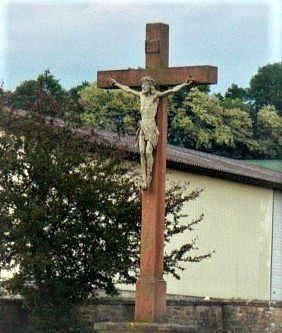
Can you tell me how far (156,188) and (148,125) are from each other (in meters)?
0.97

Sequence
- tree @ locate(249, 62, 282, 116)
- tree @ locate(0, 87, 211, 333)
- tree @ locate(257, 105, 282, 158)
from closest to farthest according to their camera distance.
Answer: tree @ locate(0, 87, 211, 333), tree @ locate(257, 105, 282, 158), tree @ locate(249, 62, 282, 116)

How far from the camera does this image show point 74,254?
2906 cm

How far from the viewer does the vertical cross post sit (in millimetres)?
20812

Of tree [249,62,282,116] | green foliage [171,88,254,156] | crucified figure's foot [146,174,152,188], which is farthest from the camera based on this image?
tree [249,62,282,116]

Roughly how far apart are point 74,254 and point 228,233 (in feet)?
72.7

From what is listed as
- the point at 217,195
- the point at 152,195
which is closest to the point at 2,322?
the point at 152,195

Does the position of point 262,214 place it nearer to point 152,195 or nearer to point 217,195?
point 217,195

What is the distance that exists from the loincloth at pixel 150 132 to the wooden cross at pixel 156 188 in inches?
5.2

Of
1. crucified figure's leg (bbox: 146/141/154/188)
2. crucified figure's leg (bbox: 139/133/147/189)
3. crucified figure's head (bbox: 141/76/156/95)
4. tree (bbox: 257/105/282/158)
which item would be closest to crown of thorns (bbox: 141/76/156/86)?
crucified figure's head (bbox: 141/76/156/95)

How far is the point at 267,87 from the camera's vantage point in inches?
3216

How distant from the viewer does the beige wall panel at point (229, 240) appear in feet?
158

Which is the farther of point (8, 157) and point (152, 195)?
point (8, 157)

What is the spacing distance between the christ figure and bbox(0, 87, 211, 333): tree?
6876mm

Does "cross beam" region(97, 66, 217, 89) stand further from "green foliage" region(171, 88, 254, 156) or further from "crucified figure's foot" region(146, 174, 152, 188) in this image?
"green foliage" region(171, 88, 254, 156)
